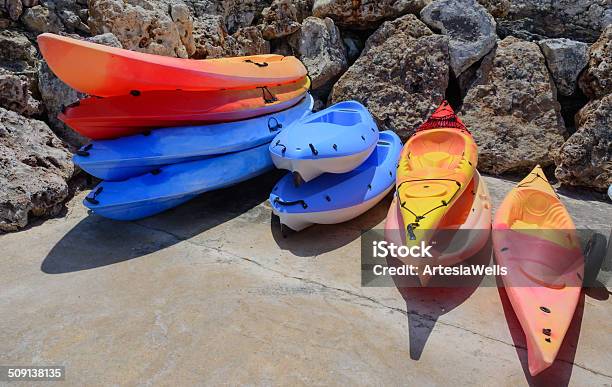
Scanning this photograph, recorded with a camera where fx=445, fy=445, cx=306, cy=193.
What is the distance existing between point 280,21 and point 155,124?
116 inches

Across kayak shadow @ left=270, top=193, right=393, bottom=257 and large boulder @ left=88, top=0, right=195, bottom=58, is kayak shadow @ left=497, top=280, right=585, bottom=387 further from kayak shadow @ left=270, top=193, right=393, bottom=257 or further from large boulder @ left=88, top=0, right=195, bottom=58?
large boulder @ left=88, top=0, right=195, bottom=58

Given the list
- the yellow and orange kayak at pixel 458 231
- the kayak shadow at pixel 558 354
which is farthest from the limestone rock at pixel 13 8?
the kayak shadow at pixel 558 354

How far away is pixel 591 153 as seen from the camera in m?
4.23

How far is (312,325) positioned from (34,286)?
1833 mm

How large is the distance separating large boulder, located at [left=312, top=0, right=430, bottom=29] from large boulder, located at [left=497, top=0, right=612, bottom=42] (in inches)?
45.2

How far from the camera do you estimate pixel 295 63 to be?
16.1ft

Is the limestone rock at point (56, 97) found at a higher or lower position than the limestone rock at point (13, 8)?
lower

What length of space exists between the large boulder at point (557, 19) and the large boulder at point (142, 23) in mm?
3979

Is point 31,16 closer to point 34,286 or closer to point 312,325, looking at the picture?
point 34,286

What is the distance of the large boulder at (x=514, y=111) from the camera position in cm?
462

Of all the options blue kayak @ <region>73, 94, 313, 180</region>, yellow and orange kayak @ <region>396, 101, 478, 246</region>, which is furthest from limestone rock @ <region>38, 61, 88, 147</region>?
yellow and orange kayak @ <region>396, 101, 478, 246</region>

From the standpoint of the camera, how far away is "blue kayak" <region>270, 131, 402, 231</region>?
135 inches

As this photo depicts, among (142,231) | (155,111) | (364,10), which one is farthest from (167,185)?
(364,10)

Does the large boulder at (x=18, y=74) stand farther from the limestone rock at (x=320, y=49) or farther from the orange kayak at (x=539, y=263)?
the orange kayak at (x=539, y=263)
